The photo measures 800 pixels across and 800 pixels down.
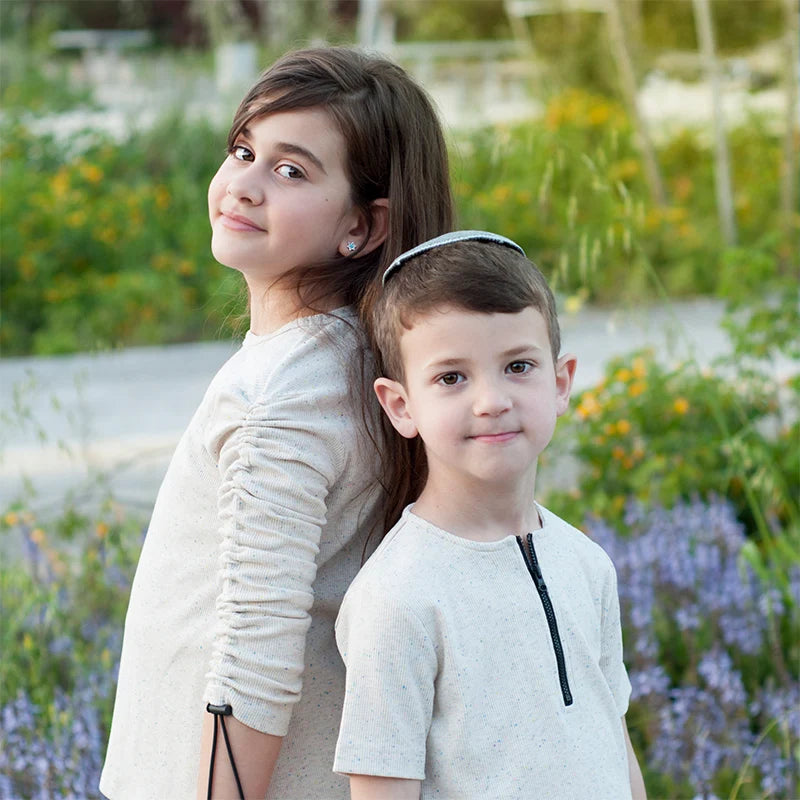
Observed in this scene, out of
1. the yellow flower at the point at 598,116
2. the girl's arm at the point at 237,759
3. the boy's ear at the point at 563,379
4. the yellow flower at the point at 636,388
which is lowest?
the girl's arm at the point at 237,759

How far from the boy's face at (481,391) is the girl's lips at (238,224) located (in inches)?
11.4

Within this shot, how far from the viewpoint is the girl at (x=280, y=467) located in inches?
54.2

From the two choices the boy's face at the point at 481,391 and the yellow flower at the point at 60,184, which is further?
the yellow flower at the point at 60,184

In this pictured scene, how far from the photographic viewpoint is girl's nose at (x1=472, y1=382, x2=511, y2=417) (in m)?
1.33

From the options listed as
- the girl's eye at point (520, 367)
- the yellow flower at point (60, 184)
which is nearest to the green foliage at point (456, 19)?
the yellow flower at point (60, 184)

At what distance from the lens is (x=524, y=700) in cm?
134

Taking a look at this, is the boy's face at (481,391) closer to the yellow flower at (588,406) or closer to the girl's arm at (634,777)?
the girl's arm at (634,777)

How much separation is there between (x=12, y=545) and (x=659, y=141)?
279 inches

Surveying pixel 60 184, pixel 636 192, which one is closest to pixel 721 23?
pixel 60 184

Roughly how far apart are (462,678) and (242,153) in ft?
2.36

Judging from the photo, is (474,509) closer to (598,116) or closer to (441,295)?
(441,295)

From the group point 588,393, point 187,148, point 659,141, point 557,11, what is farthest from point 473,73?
point 588,393

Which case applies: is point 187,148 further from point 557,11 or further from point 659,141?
point 557,11

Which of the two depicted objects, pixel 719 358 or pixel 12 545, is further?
pixel 12 545
